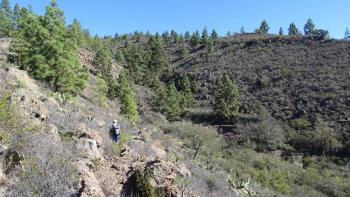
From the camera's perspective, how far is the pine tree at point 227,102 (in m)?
61.6

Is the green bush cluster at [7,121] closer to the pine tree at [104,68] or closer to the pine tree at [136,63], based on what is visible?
the pine tree at [104,68]

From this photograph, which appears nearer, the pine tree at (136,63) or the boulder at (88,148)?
the boulder at (88,148)

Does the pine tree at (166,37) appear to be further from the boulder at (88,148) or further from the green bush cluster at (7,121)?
the green bush cluster at (7,121)

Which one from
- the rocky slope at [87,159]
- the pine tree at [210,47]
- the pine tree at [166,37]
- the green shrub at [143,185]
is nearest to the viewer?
the rocky slope at [87,159]

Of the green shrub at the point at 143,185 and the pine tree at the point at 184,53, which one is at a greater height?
the pine tree at the point at 184,53

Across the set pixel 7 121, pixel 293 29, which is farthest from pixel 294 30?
pixel 7 121

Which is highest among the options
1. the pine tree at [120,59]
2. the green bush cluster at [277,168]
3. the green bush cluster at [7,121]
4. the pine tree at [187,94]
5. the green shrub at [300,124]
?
the pine tree at [120,59]

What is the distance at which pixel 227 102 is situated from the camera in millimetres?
62969

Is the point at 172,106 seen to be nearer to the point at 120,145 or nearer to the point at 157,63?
the point at 157,63

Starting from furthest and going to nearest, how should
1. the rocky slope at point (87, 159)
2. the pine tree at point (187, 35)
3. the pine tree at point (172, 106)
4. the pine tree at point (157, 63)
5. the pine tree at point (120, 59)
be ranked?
the pine tree at point (187, 35), the pine tree at point (120, 59), the pine tree at point (157, 63), the pine tree at point (172, 106), the rocky slope at point (87, 159)

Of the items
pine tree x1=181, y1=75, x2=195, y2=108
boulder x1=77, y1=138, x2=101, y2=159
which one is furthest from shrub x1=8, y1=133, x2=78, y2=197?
pine tree x1=181, y1=75, x2=195, y2=108

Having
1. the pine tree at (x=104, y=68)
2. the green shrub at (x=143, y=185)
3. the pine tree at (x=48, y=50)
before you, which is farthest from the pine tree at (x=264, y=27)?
the green shrub at (x=143, y=185)

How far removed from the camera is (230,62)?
8988cm

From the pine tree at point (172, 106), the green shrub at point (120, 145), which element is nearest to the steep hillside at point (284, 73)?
the pine tree at point (172, 106)
